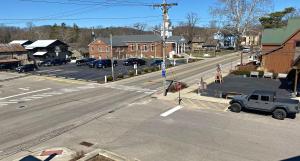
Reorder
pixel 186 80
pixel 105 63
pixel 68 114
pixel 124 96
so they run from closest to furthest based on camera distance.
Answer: pixel 68 114, pixel 124 96, pixel 186 80, pixel 105 63

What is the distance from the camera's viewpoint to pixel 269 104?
64.0 ft

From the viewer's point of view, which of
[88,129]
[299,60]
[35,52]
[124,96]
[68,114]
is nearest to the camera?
[88,129]

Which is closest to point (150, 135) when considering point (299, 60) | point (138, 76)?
point (299, 60)

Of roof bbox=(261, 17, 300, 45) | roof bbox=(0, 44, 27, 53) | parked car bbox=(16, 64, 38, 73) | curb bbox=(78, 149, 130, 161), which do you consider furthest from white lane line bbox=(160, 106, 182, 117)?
roof bbox=(0, 44, 27, 53)

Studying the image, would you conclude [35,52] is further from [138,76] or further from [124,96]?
[124,96]

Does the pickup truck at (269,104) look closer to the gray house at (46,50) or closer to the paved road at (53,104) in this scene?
the paved road at (53,104)

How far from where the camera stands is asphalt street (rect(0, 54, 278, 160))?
52.4 feet

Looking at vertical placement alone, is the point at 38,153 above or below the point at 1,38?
below

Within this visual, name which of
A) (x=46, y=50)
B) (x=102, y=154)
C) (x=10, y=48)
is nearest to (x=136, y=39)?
(x=46, y=50)

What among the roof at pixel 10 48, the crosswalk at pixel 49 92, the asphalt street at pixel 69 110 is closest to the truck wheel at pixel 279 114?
the asphalt street at pixel 69 110

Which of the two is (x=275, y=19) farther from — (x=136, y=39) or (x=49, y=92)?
(x=49, y=92)

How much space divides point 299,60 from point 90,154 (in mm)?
20556

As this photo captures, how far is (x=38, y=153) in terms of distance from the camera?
549 inches

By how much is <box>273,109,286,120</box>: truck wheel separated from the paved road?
496 inches
